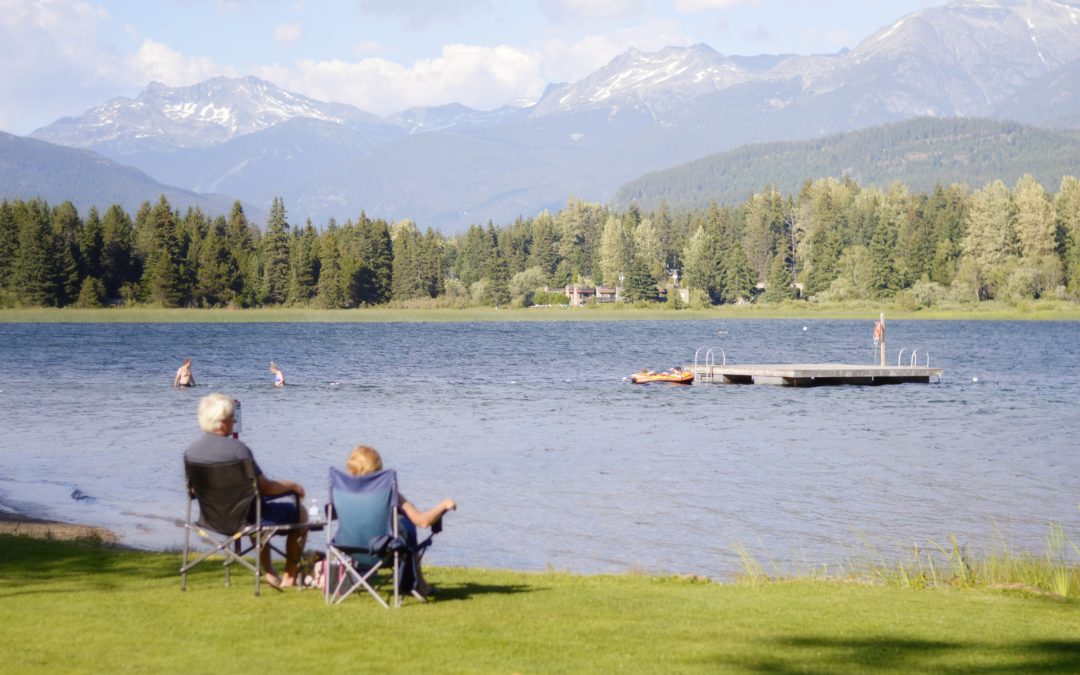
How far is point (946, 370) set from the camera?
62.1m

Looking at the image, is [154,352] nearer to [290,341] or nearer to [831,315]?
[290,341]

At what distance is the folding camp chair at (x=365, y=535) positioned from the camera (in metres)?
10.3

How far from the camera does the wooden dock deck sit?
50625mm

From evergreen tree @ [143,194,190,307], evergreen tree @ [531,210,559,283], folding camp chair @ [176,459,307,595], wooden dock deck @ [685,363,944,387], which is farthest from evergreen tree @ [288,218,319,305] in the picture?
folding camp chair @ [176,459,307,595]

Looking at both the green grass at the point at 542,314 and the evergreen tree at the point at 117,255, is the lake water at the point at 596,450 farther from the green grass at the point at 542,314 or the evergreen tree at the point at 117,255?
the evergreen tree at the point at 117,255

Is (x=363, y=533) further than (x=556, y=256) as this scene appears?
No

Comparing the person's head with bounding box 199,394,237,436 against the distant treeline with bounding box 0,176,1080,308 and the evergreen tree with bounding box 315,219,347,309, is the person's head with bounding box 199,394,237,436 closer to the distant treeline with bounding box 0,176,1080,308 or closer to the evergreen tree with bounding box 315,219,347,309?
the distant treeline with bounding box 0,176,1080,308

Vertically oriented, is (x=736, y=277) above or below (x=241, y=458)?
above

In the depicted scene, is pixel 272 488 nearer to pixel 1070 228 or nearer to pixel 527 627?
pixel 527 627

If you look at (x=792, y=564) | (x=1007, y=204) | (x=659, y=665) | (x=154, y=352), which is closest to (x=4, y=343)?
(x=154, y=352)

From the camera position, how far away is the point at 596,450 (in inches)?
1186

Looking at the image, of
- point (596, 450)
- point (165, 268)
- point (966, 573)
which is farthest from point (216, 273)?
point (966, 573)

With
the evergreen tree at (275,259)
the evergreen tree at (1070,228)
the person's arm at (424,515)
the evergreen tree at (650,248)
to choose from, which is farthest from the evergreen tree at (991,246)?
the person's arm at (424,515)

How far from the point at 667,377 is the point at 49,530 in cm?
3805
